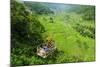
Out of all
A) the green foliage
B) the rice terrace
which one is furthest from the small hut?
the green foliage

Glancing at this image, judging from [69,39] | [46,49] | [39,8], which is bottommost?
[46,49]

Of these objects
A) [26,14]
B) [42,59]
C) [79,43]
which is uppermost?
[26,14]

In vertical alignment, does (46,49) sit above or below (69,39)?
below

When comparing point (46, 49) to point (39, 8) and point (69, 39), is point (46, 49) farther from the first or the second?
point (39, 8)

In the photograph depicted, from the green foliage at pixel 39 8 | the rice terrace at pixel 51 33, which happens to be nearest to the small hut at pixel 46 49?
the rice terrace at pixel 51 33

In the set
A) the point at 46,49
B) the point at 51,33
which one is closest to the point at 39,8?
the point at 51,33

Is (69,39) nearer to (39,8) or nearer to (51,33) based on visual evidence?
(51,33)
